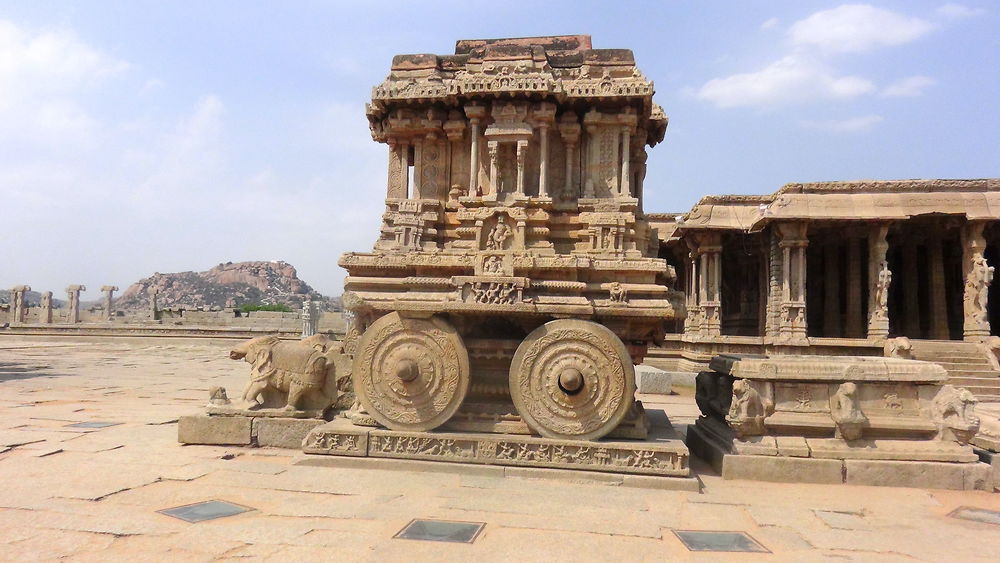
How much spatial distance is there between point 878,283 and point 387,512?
58.3ft

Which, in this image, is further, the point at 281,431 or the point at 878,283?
the point at 878,283

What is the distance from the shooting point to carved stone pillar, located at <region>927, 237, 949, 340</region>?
1956 cm

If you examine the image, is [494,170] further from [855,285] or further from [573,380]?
[855,285]

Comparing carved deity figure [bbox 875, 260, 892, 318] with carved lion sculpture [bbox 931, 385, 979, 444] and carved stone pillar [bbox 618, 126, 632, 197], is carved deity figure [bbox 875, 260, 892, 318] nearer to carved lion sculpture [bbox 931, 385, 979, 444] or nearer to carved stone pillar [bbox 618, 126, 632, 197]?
carved stone pillar [bbox 618, 126, 632, 197]

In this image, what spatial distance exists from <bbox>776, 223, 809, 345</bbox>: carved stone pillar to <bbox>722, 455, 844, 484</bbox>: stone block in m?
13.4

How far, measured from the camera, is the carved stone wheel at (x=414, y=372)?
18.5 feet

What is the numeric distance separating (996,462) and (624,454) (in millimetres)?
3399

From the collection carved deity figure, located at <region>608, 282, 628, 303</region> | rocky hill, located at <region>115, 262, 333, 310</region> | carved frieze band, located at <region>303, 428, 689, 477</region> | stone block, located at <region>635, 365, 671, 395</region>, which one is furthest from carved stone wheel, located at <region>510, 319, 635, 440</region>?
rocky hill, located at <region>115, 262, 333, 310</region>

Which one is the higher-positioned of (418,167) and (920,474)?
(418,167)

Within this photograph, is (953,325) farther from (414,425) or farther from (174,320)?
(174,320)

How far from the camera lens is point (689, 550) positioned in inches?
147

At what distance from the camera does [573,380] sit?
541cm

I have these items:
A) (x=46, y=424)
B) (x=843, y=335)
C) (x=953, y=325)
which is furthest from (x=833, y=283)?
(x=46, y=424)

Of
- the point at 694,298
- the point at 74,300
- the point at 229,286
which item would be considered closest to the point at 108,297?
the point at 74,300
